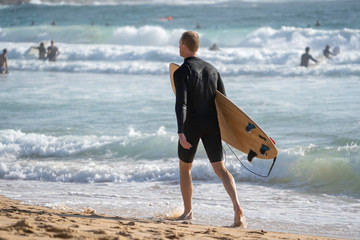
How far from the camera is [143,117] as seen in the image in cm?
1012

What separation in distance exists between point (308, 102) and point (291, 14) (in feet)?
73.1

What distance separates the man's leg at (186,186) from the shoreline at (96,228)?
0.35ft

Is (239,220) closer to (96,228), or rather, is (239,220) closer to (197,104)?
(197,104)

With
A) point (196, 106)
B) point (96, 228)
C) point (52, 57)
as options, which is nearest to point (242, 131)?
point (196, 106)

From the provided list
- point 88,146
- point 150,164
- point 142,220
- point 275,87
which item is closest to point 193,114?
point 142,220

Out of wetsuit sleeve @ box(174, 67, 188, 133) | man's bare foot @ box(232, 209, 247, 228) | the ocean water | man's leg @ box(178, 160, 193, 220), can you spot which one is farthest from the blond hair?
the ocean water

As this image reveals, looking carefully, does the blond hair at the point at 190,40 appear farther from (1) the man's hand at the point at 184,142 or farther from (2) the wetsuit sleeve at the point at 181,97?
(1) the man's hand at the point at 184,142

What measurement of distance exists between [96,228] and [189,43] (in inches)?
57.0

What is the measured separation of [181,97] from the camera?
3859 mm

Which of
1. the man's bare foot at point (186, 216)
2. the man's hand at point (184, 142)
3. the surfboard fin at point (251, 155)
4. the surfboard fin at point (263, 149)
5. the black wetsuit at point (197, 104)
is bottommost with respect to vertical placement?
the man's bare foot at point (186, 216)

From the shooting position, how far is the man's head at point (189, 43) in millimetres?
3963

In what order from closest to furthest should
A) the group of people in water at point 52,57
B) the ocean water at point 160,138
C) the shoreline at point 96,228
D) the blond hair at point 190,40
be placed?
the shoreline at point 96,228
the blond hair at point 190,40
the ocean water at point 160,138
the group of people in water at point 52,57

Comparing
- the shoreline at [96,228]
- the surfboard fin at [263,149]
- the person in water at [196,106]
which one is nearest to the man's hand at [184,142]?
the person in water at [196,106]

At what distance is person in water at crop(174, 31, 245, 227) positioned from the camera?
3.88 metres
